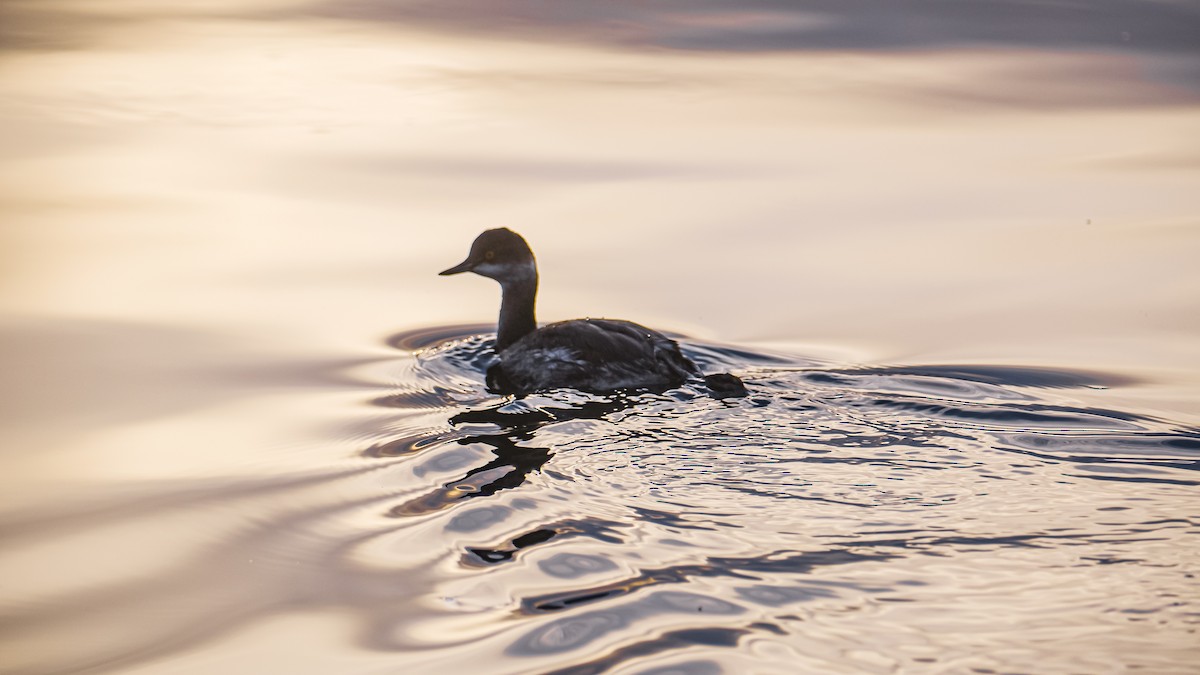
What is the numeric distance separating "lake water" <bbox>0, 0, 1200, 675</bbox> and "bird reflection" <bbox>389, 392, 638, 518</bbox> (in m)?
0.04

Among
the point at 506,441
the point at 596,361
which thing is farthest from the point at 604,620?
the point at 596,361

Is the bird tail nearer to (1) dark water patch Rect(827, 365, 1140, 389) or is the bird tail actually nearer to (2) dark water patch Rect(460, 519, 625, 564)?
(1) dark water patch Rect(827, 365, 1140, 389)

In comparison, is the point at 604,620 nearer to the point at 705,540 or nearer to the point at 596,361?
the point at 705,540

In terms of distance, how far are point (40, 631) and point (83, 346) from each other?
139 inches

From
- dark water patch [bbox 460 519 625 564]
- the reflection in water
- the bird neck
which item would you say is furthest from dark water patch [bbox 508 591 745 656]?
the bird neck

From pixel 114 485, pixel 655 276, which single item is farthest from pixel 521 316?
pixel 114 485

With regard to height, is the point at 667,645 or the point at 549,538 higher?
the point at 549,538

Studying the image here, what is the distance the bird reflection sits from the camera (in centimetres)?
606

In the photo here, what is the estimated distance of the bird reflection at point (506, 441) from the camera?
6062 millimetres

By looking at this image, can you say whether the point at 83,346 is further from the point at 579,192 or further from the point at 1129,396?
the point at 1129,396

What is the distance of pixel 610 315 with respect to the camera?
366 inches

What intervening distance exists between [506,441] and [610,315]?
2.46 metres

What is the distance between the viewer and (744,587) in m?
5.02

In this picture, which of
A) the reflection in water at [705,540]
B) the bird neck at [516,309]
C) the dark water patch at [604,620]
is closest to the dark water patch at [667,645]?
the reflection in water at [705,540]
